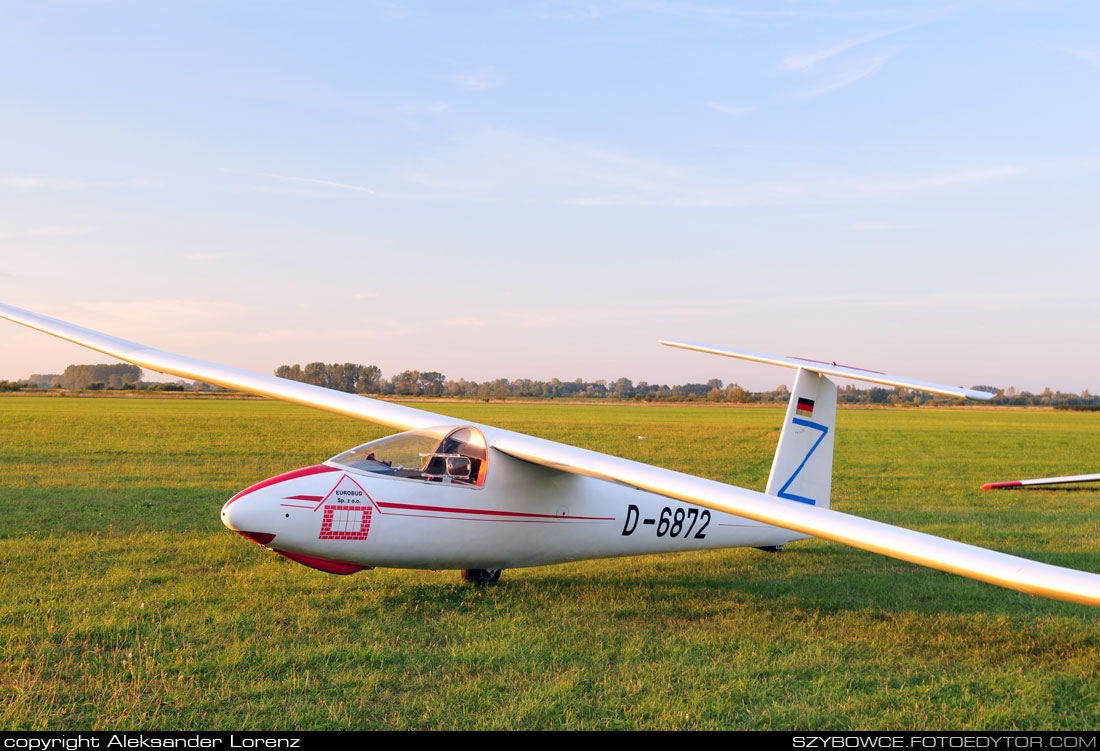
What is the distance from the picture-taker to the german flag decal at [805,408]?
1046 centimetres

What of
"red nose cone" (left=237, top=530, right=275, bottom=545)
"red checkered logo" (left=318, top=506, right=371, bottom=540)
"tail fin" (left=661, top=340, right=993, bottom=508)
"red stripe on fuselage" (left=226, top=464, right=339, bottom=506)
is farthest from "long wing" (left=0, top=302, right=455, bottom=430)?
"tail fin" (left=661, top=340, right=993, bottom=508)

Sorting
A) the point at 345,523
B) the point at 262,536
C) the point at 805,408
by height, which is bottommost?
the point at 262,536

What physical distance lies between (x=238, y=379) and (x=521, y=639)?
4.89 m

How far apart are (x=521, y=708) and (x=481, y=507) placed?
288cm

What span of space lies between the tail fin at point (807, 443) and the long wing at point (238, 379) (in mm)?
4710

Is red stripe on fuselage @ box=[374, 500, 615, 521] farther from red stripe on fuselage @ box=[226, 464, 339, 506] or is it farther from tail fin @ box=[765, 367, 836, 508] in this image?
tail fin @ box=[765, 367, 836, 508]

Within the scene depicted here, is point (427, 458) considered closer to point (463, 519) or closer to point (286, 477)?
point (463, 519)

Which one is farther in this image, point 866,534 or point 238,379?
point 238,379

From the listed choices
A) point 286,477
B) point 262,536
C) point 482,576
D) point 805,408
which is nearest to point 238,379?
point 286,477

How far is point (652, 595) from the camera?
900 centimetres

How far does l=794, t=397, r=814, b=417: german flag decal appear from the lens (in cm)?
1046

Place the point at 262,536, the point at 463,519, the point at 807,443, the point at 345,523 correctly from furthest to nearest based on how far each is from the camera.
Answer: the point at 807,443 < the point at 463,519 < the point at 345,523 < the point at 262,536

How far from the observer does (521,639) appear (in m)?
6.95

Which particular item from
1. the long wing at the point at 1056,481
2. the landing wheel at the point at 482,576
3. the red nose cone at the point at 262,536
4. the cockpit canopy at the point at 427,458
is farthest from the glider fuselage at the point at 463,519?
the long wing at the point at 1056,481
